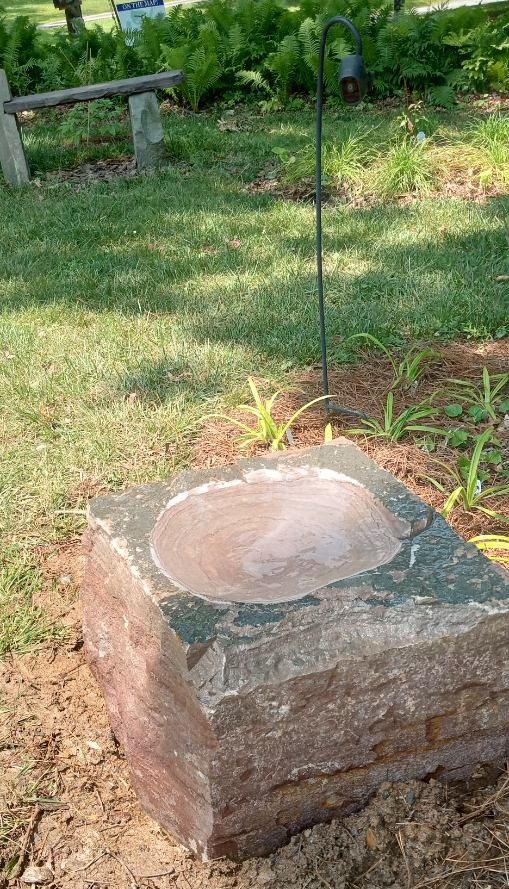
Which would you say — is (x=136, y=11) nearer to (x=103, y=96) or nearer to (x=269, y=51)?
(x=269, y=51)

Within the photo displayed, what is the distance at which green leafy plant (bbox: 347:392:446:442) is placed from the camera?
11.8ft

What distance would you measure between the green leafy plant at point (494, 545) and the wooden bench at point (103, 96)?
5840 millimetres

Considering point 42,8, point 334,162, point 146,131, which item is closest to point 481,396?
point 334,162

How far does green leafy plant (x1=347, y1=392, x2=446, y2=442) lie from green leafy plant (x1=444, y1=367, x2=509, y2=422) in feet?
0.46

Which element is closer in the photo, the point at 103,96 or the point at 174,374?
the point at 174,374

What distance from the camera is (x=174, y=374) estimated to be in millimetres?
4215

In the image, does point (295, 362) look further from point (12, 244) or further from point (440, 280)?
point (12, 244)

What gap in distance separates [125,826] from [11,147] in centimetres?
648

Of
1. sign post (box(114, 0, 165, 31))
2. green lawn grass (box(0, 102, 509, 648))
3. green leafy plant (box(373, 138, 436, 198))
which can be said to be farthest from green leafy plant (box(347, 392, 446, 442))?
sign post (box(114, 0, 165, 31))

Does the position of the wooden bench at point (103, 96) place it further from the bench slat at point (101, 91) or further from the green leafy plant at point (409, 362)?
the green leafy plant at point (409, 362)

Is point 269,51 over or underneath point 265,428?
over

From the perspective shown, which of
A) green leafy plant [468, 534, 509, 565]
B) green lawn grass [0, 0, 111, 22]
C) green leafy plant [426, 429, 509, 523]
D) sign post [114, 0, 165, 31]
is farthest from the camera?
green lawn grass [0, 0, 111, 22]

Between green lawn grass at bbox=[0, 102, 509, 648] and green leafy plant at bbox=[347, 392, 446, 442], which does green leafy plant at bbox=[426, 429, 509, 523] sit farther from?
green lawn grass at bbox=[0, 102, 509, 648]

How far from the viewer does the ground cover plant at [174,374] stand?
2.18m
